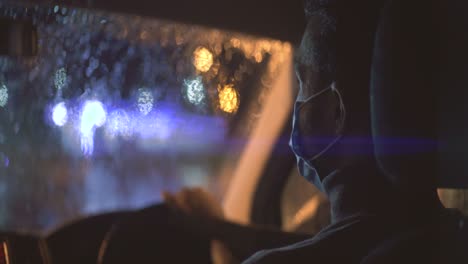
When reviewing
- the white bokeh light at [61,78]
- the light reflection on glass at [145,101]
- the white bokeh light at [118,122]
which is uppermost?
the white bokeh light at [61,78]

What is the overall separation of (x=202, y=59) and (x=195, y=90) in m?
0.26

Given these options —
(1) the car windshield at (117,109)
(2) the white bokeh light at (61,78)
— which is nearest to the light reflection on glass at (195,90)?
(1) the car windshield at (117,109)

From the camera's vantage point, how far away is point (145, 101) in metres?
3.49

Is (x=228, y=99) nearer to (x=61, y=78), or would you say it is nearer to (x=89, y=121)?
(x=89, y=121)

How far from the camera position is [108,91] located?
10.9 feet

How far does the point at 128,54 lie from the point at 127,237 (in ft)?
3.97

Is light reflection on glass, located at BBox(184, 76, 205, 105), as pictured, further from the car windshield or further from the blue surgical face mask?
the blue surgical face mask

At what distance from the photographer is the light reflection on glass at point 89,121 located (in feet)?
9.44

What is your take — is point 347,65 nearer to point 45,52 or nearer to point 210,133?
point 45,52

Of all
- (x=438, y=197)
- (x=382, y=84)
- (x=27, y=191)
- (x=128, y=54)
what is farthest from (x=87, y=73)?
(x=438, y=197)

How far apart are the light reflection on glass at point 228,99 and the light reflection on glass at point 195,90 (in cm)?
13

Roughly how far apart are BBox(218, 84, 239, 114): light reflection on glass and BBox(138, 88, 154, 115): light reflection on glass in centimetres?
40

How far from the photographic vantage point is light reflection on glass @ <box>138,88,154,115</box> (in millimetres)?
3296

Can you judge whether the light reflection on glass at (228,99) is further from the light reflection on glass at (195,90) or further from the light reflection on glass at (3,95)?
the light reflection on glass at (3,95)
